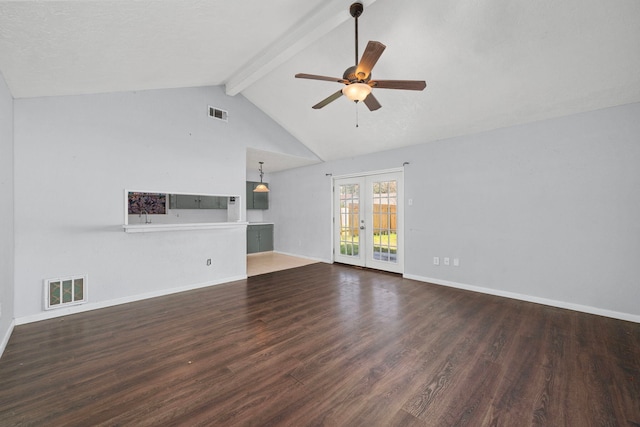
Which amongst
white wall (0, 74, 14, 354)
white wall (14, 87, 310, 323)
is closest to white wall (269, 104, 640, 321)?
white wall (14, 87, 310, 323)

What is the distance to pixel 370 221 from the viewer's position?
5.54m

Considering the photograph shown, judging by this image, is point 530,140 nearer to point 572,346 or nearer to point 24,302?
point 572,346

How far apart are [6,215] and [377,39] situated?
433 cm

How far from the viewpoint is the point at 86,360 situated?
220 cm

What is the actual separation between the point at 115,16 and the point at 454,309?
452 centimetres

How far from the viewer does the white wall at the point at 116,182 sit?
9.69 feet

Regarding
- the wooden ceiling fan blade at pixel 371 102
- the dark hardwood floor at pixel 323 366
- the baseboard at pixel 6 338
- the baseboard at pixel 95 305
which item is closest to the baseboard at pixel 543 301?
the dark hardwood floor at pixel 323 366

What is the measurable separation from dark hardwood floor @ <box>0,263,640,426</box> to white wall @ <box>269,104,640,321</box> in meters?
0.46

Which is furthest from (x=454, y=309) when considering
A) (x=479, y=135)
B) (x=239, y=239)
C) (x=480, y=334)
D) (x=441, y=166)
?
(x=239, y=239)

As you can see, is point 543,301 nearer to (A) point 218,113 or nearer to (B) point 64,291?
(A) point 218,113

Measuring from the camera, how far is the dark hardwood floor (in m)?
1.61

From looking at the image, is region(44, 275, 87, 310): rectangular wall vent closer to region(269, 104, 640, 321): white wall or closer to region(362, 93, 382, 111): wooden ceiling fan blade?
region(362, 93, 382, 111): wooden ceiling fan blade

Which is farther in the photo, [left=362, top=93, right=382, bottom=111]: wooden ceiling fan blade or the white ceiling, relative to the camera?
[left=362, top=93, right=382, bottom=111]: wooden ceiling fan blade

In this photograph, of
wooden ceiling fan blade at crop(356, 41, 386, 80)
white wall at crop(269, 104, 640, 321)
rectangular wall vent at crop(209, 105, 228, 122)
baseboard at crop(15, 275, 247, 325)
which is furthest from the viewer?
rectangular wall vent at crop(209, 105, 228, 122)
